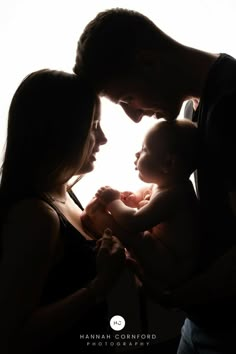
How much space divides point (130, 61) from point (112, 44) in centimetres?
6

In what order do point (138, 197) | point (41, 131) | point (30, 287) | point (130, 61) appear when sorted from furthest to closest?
point (138, 197)
point (130, 61)
point (41, 131)
point (30, 287)

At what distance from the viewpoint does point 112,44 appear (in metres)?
0.81

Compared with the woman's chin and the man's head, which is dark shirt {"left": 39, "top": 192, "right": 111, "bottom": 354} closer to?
→ the woman's chin

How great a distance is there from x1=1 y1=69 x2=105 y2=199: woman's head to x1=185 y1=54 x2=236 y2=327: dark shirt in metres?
0.26

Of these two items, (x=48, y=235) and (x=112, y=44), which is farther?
(x=112, y=44)

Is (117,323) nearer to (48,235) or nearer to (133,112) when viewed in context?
(48,235)

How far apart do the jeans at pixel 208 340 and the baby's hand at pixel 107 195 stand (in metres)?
0.37

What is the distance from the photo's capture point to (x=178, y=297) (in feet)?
2.40

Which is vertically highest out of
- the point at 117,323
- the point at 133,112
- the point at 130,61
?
the point at 130,61

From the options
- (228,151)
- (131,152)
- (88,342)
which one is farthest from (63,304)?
(131,152)

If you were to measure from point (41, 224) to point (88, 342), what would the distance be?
265mm

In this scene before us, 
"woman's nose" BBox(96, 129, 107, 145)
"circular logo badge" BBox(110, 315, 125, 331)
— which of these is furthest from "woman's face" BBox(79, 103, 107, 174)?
"circular logo badge" BBox(110, 315, 125, 331)

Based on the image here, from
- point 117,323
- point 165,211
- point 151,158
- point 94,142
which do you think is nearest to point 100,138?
point 94,142

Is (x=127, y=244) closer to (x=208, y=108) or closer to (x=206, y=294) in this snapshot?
(x=206, y=294)
